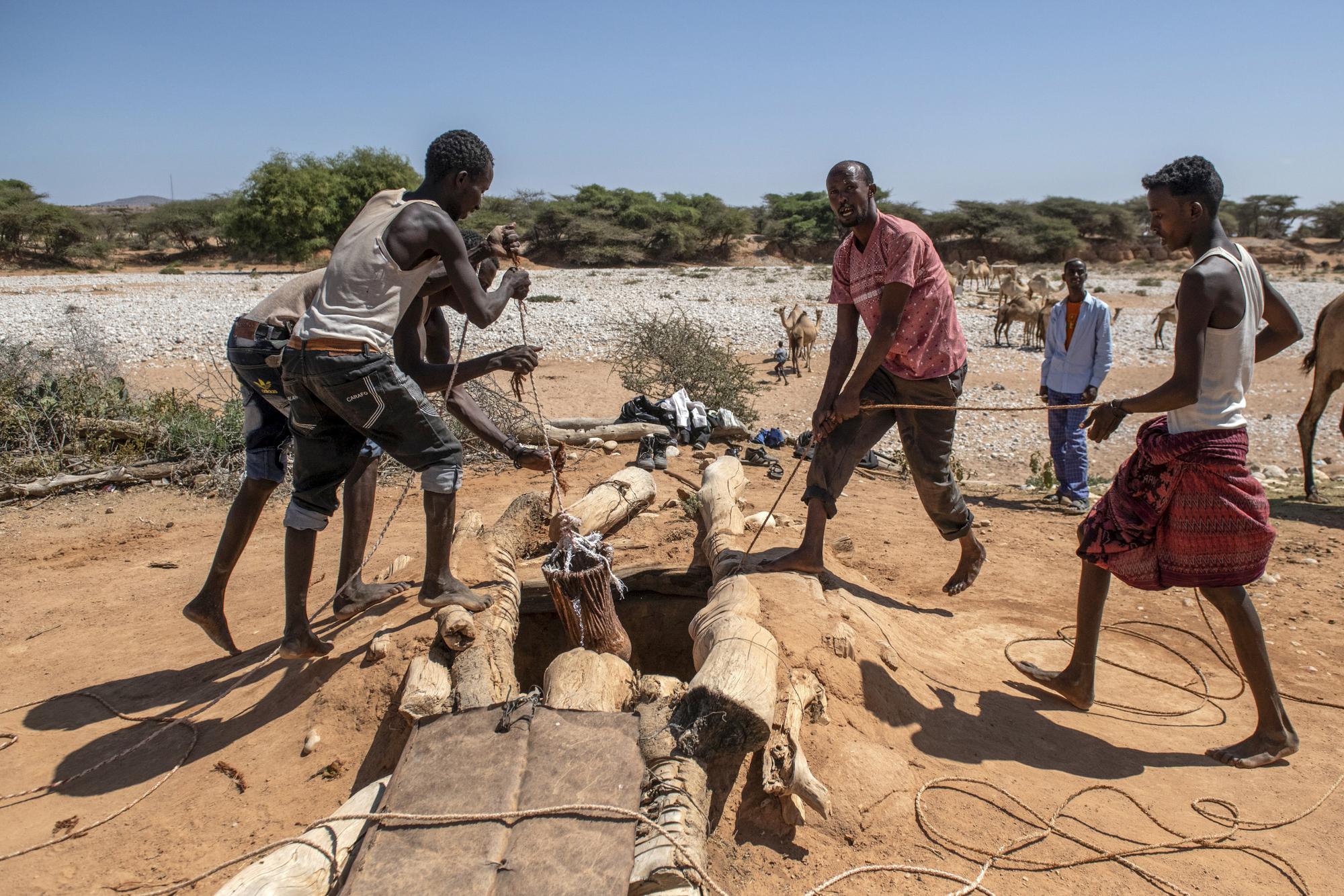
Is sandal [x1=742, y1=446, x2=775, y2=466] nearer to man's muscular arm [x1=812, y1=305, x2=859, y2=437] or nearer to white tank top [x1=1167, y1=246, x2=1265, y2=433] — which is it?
man's muscular arm [x1=812, y1=305, x2=859, y2=437]

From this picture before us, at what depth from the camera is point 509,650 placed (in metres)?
3.27

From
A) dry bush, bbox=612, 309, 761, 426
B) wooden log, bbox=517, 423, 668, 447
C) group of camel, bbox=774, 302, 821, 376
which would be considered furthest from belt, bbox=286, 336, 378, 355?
group of camel, bbox=774, 302, 821, 376

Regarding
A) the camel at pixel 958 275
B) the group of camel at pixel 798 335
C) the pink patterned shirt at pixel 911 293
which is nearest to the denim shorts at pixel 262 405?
the pink patterned shirt at pixel 911 293

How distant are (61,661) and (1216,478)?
4546 mm

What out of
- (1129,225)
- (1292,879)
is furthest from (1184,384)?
(1129,225)

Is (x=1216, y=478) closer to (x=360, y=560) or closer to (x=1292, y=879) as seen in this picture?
(x=1292, y=879)

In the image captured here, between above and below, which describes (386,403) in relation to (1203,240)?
below

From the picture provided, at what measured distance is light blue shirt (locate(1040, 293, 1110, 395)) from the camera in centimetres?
627

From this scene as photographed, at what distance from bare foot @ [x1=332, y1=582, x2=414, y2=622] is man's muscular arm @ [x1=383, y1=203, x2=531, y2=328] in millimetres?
1339

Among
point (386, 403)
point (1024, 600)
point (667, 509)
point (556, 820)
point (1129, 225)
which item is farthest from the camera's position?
point (1129, 225)

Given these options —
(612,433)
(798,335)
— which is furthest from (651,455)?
(798,335)

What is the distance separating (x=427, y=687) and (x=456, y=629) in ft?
0.79

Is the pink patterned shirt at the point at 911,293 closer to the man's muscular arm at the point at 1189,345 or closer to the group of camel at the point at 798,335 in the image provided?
the man's muscular arm at the point at 1189,345

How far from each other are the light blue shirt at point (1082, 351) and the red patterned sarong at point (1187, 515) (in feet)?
11.4
